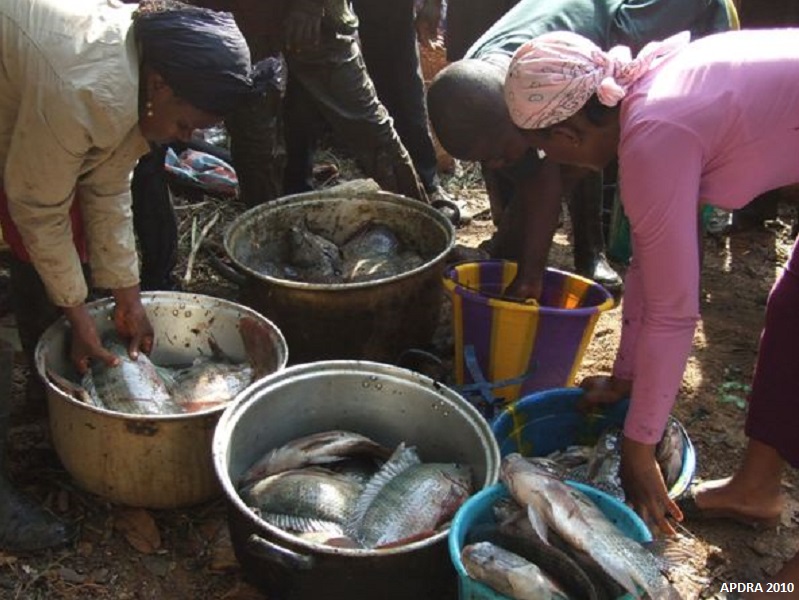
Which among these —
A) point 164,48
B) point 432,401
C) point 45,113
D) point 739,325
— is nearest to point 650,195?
point 432,401

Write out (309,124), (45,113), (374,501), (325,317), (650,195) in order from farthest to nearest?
(309,124) → (325,317) → (374,501) → (45,113) → (650,195)

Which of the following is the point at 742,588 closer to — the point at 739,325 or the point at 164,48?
the point at 739,325

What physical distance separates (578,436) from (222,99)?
174cm

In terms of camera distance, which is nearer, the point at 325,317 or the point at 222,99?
the point at 222,99

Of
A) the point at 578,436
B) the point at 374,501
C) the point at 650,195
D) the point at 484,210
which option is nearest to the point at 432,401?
the point at 374,501

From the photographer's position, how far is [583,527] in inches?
86.9

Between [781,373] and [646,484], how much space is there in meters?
0.58

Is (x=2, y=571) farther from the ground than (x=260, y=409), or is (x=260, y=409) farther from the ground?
(x=260, y=409)

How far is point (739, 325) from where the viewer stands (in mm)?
4484

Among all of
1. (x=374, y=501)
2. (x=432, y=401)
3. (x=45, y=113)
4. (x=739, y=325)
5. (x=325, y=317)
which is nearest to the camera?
(x=45, y=113)

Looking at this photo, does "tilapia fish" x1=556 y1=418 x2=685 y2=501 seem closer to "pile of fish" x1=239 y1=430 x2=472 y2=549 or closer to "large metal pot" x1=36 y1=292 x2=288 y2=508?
"pile of fish" x1=239 y1=430 x2=472 y2=549

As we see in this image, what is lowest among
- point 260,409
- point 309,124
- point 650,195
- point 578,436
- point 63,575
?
point 63,575

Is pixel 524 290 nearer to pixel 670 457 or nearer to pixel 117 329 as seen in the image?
pixel 670 457

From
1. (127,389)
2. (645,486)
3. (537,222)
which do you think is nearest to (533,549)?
(645,486)
